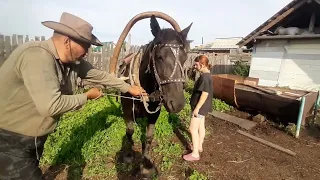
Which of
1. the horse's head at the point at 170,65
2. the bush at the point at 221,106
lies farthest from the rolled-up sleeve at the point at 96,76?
the bush at the point at 221,106

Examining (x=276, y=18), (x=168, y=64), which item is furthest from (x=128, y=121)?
(x=276, y=18)

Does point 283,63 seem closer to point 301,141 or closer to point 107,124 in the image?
point 301,141

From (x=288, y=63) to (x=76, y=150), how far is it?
35.7 ft

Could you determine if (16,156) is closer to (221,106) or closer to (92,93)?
(92,93)

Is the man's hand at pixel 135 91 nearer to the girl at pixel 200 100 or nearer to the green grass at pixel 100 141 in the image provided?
the girl at pixel 200 100

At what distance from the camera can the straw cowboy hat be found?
1873mm

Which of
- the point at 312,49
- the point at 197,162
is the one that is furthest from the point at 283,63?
the point at 197,162

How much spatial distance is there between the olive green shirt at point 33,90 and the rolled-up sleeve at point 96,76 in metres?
0.42

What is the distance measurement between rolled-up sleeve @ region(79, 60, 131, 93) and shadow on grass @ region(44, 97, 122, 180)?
1.91 m

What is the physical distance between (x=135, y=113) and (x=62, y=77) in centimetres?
224

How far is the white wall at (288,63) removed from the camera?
10202mm

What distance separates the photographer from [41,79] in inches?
67.3

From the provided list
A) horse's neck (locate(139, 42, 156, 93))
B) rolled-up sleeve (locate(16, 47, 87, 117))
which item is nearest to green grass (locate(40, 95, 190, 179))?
horse's neck (locate(139, 42, 156, 93))

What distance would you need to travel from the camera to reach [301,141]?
5.84 meters
